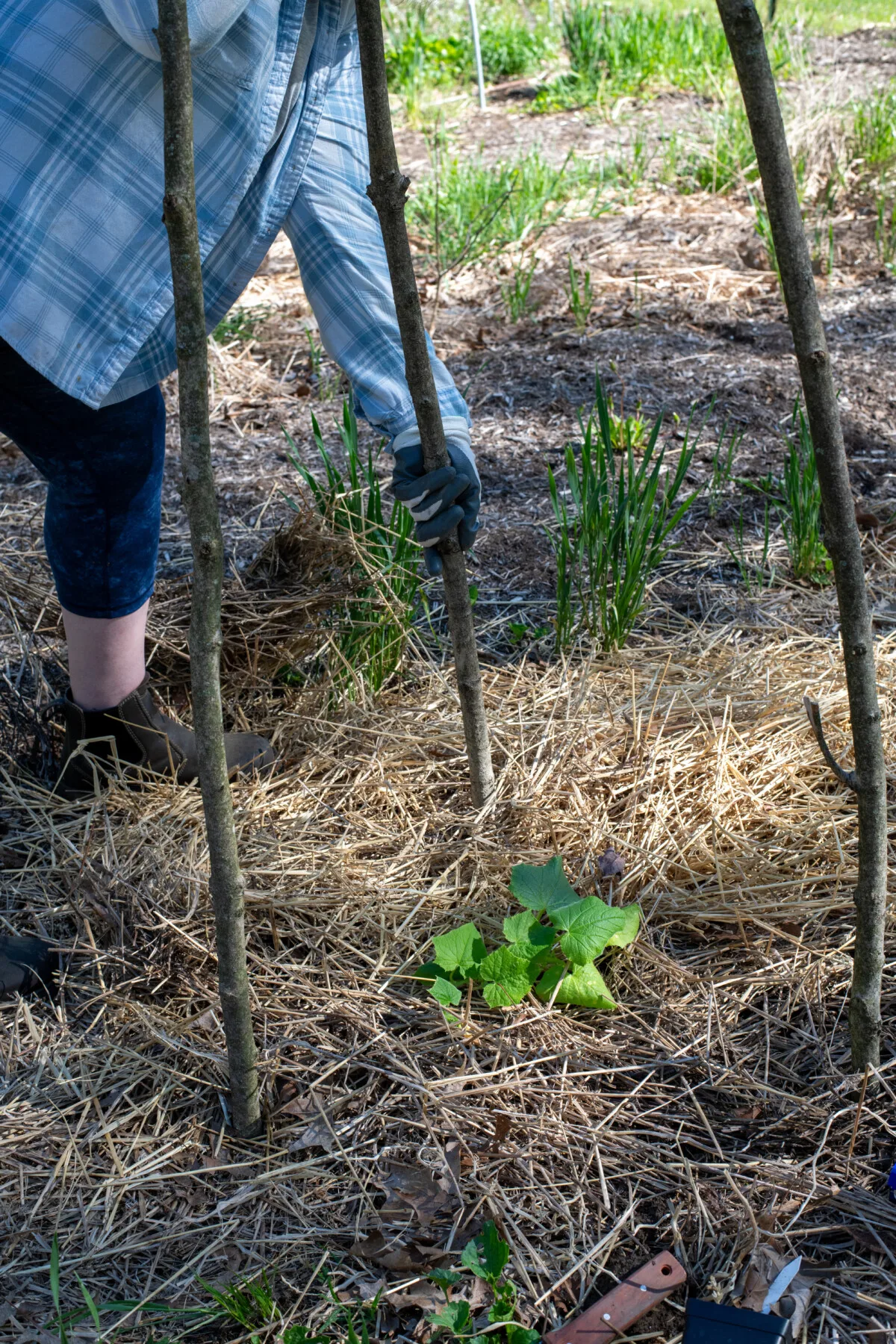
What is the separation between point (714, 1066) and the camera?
1367mm

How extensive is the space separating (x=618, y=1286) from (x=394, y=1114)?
0.33m

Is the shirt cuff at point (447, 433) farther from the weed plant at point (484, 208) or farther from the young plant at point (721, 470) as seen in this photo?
the weed plant at point (484, 208)

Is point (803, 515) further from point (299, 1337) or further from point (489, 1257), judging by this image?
point (299, 1337)

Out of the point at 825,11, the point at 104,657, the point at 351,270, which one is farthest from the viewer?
the point at 825,11

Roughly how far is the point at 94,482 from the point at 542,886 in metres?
0.92

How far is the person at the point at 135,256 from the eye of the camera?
1.33 metres

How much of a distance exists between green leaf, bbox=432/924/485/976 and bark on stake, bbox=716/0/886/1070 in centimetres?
49

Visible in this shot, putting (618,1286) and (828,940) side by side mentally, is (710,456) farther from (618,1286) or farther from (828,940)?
(618,1286)

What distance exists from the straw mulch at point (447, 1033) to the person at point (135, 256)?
1.33 feet

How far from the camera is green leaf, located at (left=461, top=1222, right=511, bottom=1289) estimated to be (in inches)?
42.4

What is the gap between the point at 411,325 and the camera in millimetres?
1429

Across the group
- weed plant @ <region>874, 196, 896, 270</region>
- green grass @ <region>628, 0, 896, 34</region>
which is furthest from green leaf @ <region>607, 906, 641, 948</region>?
green grass @ <region>628, 0, 896, 34</region>

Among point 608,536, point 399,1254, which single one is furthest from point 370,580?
point 399,1254

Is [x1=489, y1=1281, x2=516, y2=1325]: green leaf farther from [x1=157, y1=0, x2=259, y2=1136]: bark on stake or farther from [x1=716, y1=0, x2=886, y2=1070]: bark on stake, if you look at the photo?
[x1=716, y1=0, x2=886, y2=1070]: bark on stake
